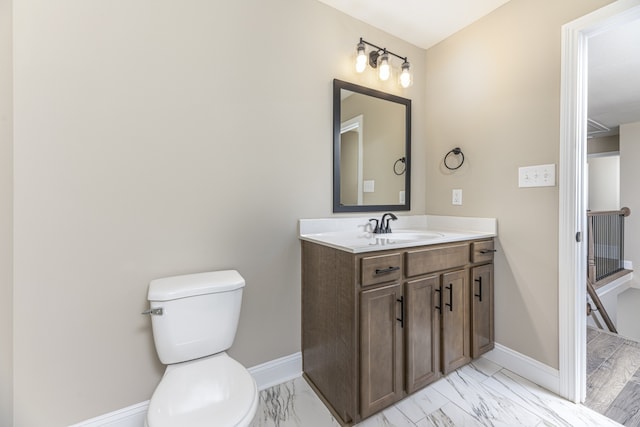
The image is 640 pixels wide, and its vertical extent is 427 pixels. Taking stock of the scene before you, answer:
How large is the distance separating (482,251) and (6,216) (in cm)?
245

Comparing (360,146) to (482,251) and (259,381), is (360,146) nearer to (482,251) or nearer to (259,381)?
(482,251)

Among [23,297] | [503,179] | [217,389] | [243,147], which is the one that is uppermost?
[243,147]

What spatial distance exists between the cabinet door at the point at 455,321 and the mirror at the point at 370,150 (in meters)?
0.71

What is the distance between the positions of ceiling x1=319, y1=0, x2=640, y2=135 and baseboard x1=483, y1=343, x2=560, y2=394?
6.72 feet

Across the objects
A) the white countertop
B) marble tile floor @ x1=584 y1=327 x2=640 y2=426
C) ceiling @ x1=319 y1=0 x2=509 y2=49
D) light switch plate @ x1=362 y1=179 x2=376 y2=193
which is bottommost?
marble tile floor @ x1=584 y1=327 x2=640 y2=426

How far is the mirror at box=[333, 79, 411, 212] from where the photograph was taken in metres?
1.88

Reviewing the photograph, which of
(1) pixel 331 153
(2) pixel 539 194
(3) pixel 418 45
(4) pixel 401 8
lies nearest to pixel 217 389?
(1) pixel 331 153

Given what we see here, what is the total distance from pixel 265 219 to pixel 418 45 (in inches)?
75.9

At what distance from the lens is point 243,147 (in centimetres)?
156

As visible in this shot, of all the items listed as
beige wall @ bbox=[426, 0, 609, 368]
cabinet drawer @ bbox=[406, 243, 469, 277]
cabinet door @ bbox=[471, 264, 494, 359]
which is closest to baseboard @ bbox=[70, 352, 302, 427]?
cabinet drawer @ bbox=[406, 243, 469, 277]

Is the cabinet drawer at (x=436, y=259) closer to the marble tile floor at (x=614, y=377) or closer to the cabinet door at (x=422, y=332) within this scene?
the cabinet door at (x=422, y=332)

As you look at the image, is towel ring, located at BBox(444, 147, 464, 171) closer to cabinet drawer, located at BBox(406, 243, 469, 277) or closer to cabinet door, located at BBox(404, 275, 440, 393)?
cabinet drawer, located at BBox(406, 243, 469, 277)

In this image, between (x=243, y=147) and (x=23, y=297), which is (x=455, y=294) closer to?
(x=243, y=147)

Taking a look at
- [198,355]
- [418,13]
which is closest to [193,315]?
[198,355]
